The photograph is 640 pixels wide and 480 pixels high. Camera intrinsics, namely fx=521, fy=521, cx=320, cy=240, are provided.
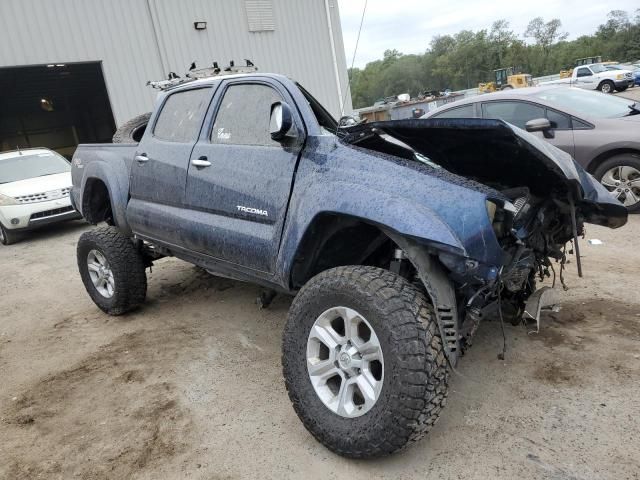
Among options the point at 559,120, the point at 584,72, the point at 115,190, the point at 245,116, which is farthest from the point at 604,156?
the point at 584,72

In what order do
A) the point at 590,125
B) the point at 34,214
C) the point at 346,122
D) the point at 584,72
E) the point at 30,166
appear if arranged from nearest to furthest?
the point at 346,122, the point at 590,125, the point at 34,214, the point at 30,166, the point at 584,72

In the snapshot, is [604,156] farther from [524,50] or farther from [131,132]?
[524,50]

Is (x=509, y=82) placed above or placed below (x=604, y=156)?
above

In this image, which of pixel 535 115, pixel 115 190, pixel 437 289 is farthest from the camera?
pixel 535 115

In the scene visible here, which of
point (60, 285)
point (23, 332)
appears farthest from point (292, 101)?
point (60, 285)

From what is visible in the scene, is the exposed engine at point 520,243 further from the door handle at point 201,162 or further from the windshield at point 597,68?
the windshield at point 597,68

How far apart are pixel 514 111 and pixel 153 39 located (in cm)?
935

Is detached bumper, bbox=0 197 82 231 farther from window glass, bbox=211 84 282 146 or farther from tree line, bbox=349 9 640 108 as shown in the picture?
tree line, bbox=349 9 640 108

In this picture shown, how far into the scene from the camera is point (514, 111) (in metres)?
6.88

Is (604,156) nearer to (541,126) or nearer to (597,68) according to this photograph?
(541,126)

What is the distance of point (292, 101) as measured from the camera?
315 centimetres

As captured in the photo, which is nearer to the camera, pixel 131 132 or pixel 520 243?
pixel 520 243

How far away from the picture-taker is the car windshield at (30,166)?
9859 mm

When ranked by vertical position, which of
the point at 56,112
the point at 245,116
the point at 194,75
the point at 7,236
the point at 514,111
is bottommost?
the point at 7,236
